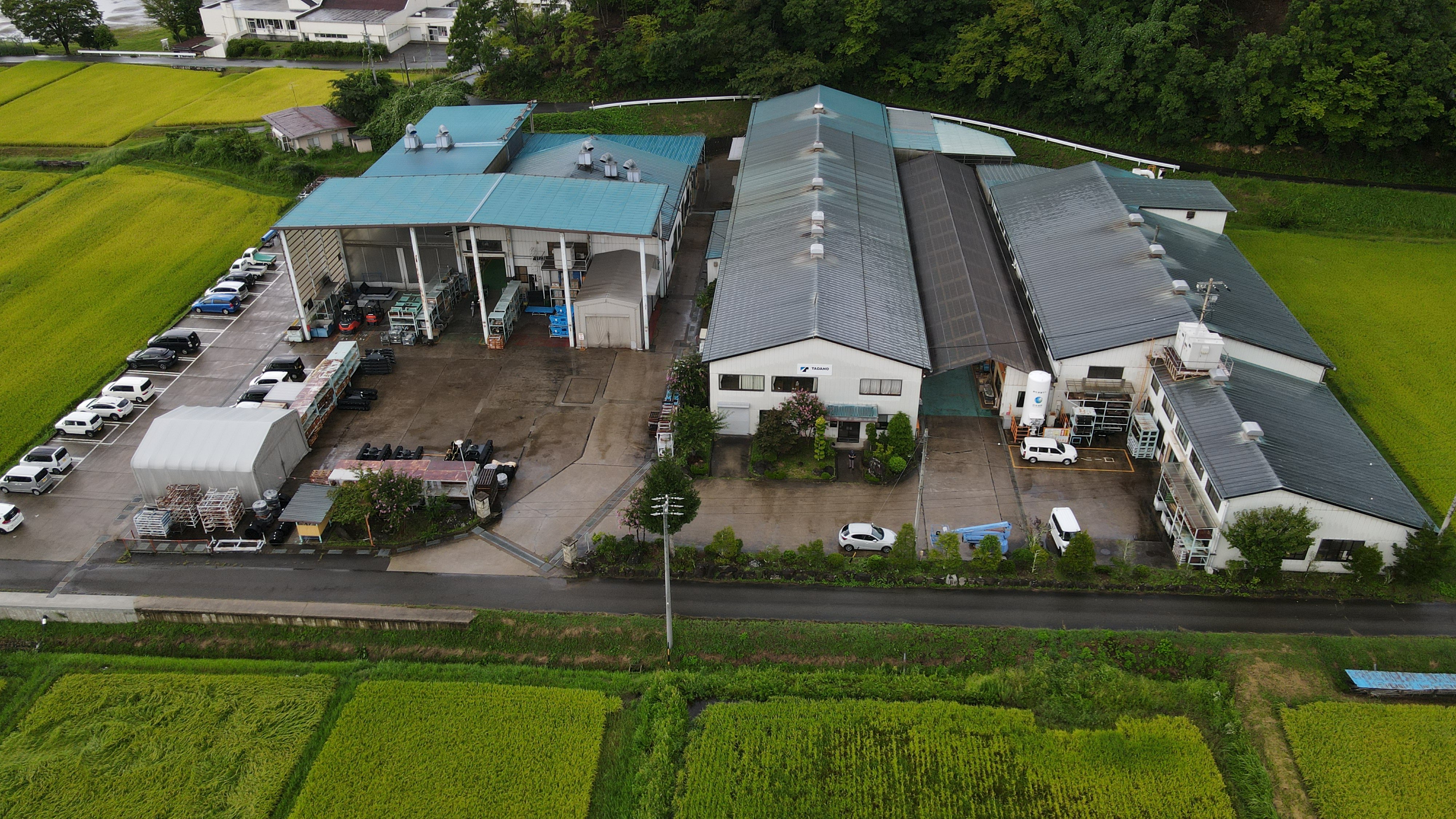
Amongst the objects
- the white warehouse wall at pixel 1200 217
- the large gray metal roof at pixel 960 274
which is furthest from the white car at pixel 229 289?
the white warehouse wall at pixel 1200 217

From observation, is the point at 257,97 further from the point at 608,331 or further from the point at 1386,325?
the point at 1386,325

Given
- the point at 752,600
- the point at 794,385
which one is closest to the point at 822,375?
the point at 794,385

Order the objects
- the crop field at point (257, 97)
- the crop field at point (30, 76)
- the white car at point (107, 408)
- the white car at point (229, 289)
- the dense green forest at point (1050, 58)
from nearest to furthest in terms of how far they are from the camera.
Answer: the white car at point (107, 408) < the white car at point (229, 289) < the dense green forest at point (1050, 58) < the crop field at point (257, 97) < the crop field at point (30, 76)

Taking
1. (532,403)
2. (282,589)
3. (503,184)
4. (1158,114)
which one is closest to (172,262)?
(503,184)

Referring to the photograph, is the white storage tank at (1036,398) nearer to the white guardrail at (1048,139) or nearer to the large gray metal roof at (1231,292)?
the large gray metal roof at (1231,292)

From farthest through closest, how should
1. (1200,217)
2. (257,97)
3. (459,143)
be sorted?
(257,97)
(459,143)
(1200,217)
